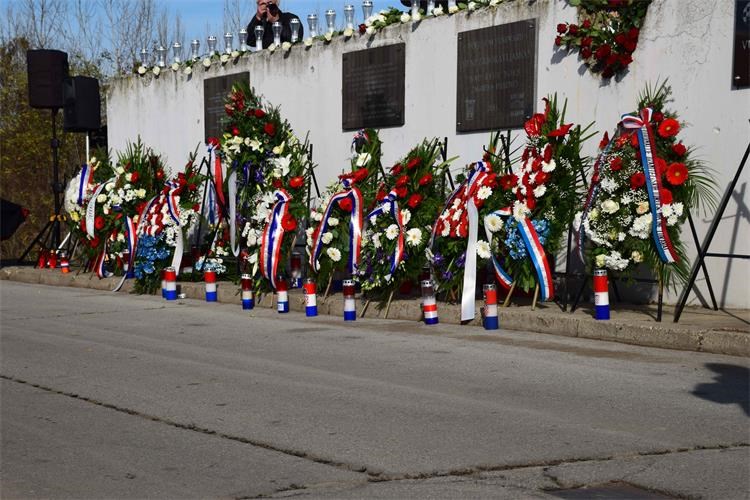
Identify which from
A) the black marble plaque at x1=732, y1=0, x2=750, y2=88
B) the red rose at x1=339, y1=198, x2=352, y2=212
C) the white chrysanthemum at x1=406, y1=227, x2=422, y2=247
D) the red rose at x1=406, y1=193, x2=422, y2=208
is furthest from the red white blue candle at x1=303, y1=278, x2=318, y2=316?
the black marble plaque at x1=732, y1=0, x2=750, y2=88

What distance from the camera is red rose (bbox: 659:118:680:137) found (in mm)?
10922

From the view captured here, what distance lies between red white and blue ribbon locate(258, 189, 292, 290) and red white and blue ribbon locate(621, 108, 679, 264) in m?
5.29

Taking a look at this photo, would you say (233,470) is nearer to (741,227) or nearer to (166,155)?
(741,227)

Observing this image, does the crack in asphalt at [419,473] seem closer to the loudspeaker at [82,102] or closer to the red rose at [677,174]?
the red rose at [677,174]

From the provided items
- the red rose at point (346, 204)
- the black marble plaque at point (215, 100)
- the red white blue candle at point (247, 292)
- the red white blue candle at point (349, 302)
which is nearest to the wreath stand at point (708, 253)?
the red white blue candle at point (349, 302)

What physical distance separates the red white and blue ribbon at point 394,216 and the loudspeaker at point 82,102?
10.4m

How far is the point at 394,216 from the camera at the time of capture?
42.9 feet

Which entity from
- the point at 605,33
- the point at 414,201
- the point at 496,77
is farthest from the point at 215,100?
the point at 605,33

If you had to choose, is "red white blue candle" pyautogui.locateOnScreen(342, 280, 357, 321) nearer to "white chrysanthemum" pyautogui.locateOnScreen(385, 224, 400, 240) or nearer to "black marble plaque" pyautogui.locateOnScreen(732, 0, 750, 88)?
"white chrysanthemum" pyautogui.locateOnScreen(385, 224, 400, 240)

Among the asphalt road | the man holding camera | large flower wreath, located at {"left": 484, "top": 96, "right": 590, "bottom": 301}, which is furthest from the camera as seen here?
the man holding camera

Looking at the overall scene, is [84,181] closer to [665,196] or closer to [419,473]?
[665,196]

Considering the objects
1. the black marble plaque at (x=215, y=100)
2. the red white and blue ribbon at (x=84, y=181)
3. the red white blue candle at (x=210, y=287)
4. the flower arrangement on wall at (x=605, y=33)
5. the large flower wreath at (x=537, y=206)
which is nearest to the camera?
the large flower wreath at (x=537, y=206)

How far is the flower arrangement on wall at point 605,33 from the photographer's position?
41.4ft

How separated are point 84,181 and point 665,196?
37.3 ft
